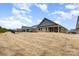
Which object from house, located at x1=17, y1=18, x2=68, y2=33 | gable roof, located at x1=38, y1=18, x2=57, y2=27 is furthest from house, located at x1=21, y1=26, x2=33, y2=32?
gable roof, located at x1=38, y1=18, x2=57, y2=27

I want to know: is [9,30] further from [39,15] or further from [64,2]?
[64,2]

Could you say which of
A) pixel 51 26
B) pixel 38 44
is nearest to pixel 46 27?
pixel 51 26

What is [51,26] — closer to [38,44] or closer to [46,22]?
[46,22]

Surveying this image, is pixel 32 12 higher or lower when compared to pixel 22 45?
higher

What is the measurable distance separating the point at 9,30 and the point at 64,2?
591 millimetres

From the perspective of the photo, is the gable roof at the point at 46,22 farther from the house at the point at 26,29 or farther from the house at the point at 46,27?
the house at the point at 26,29

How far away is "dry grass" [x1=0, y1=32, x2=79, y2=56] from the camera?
2.43 m

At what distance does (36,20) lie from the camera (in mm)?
2461

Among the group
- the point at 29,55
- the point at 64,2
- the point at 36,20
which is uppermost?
the point at 64,2

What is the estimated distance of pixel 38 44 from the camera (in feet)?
8.05

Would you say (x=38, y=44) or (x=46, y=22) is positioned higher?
(x=46, y=22)

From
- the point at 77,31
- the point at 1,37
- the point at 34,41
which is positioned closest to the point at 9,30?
the point at 1,37

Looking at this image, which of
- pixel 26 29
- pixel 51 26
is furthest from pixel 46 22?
pixel 26 29

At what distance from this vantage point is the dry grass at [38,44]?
2.43 metres
